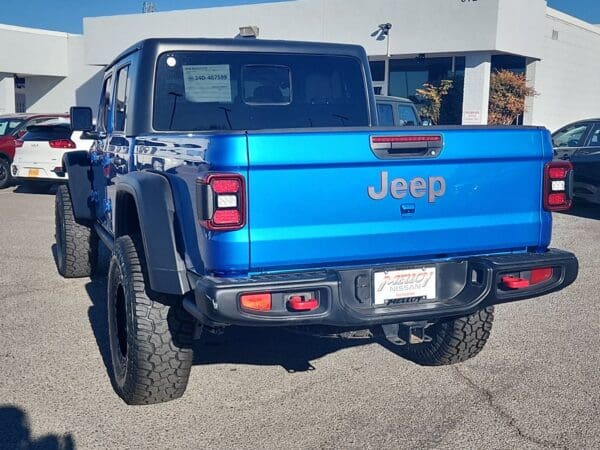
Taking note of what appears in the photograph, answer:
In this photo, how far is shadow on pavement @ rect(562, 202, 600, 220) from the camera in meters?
11.7

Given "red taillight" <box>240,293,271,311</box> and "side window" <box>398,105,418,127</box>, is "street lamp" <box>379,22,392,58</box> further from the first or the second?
"red taillight" <box>240,293,271,311</box>

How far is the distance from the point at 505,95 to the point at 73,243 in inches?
634

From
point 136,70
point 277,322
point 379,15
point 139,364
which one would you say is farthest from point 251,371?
point 379,15

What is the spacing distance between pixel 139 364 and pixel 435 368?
2.01 m

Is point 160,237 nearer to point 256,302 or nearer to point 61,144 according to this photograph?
point 256,302

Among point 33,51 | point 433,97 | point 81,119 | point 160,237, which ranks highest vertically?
point 33,51

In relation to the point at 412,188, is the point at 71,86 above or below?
above

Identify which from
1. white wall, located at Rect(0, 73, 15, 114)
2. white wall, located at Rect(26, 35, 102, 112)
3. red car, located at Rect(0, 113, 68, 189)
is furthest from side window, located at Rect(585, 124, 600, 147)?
white wall, located at Rect(0, 73, 15, 114)

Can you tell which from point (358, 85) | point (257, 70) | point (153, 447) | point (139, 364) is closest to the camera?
point (153, 447)

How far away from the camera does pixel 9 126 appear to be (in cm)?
1528

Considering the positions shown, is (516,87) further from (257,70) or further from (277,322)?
(277,322)

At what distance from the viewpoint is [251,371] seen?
15.0ft

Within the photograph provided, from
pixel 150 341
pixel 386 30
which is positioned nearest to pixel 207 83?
pixel 150 341

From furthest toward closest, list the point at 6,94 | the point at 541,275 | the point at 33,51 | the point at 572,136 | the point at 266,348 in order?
the point at 33,51 < the point at 6,94 < the point at 572,136 < the point at 266,348 < the point at 541,275
